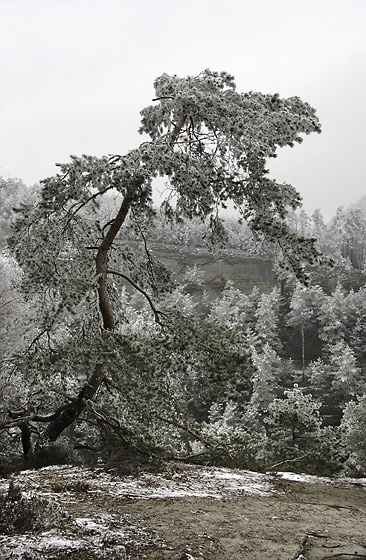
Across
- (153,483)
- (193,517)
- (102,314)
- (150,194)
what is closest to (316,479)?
Result: (153,483)

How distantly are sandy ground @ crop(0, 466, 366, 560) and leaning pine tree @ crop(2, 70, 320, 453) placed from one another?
1.18m

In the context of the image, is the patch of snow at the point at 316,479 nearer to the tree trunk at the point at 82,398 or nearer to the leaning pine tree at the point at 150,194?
the leaning pine tree at the point at 150,194

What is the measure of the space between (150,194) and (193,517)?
166 inches

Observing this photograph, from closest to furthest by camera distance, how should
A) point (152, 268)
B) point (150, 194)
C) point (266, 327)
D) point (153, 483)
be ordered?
point (150, 194) < point (153, 483) < point (152, 268) < point (266, 327)

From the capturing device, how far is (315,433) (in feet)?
42.5

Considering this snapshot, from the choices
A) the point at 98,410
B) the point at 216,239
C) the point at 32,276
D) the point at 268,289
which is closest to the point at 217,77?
the point at 216,239

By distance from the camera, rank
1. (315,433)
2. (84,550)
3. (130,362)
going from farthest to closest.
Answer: (315,433), (130,362), (84,550)

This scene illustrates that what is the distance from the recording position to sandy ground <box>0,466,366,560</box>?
4.64 meters

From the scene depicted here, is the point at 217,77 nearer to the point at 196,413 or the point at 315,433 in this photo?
the point at 315,433

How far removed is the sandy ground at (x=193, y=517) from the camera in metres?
4.64

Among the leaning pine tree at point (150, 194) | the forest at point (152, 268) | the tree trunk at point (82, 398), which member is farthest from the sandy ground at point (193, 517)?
the leaning pine tree at point (150, 194)

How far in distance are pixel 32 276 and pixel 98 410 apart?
89.9 inches

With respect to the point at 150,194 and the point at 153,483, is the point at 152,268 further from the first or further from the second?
the point at 153,483

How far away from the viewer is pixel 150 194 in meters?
6.49
